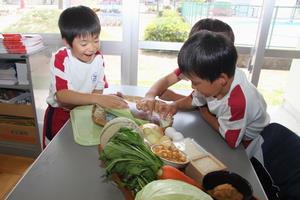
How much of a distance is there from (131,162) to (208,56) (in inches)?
18.1

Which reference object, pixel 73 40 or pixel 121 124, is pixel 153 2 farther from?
pixel 121 124

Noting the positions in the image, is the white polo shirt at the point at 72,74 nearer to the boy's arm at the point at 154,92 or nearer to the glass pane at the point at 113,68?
the boy's arm at the point at 154,92

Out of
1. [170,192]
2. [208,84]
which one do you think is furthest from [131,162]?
[208,84]

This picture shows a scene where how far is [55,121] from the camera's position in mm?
1260

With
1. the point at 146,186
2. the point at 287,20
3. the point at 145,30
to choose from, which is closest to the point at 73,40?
the point at 146,186

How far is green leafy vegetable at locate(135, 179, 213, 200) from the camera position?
1.66 ft

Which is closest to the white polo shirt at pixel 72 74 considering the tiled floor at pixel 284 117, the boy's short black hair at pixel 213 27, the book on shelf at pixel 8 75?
the boy's short black hair at pixel 213 27

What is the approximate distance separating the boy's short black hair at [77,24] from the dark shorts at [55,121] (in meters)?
0.35

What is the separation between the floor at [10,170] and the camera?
1663 millimetres

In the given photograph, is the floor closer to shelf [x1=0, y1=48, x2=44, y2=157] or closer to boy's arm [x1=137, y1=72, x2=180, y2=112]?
shelf [x1=0, y1=48, x2=44, y2=157]

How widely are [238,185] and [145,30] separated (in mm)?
1667

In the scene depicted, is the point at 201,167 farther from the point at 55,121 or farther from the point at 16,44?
the point at 16,44

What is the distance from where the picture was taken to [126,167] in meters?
0.61

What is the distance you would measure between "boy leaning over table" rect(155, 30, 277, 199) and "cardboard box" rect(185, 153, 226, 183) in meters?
0.22
